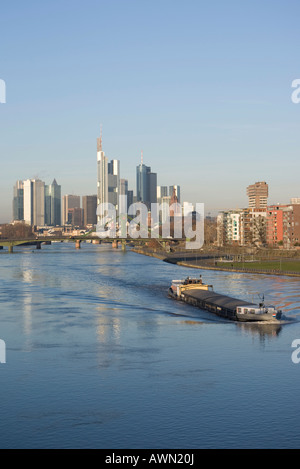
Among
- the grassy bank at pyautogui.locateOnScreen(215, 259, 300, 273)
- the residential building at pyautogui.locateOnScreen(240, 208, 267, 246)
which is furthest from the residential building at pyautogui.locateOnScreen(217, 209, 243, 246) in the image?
the grassy bank at pyautogui.locateOnScreen(215, 259, 300, 273)

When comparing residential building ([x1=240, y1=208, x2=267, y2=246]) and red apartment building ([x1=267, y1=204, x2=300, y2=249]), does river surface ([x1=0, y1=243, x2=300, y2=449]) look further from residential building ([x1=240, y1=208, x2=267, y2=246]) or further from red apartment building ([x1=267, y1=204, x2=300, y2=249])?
residential building ([x1=240, y1=208, x2=267, y2=246])

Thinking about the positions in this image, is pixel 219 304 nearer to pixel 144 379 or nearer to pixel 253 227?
pixel 144 379

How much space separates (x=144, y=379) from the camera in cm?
2638

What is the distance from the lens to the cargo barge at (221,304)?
4078 centimetres

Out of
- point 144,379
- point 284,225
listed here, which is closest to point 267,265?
point 284,225

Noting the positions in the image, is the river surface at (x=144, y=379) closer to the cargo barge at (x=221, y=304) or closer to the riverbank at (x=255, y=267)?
the cargo barge at (x=221, y=304)

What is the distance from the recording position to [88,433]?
20.5 m

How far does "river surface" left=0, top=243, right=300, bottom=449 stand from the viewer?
807 inches

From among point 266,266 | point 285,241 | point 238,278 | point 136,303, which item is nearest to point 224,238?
point 285,241

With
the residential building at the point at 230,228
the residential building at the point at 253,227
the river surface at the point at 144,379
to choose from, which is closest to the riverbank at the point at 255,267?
the river surface at the point at 144,379

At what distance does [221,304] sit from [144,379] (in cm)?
1936

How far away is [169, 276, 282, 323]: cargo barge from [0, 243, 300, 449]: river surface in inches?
44.8
